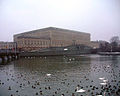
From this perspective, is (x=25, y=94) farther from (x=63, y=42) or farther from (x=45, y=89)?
(x=63, y=42)

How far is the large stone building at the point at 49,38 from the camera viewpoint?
7194cm

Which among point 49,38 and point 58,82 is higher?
point 49,38

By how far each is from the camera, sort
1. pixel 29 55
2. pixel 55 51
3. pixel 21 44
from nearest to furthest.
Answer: pixel 29 55 < pixel 55 51 < pixel 21 44

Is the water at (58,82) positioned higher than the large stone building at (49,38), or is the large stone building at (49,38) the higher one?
the large stone building at (49,38)

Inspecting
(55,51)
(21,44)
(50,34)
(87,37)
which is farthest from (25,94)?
(87,37)

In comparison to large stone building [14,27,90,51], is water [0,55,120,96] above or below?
below

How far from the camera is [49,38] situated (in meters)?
83.7

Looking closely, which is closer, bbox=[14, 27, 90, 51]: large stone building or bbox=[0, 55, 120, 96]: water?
bbox=[0, 55, 120, 96]: water

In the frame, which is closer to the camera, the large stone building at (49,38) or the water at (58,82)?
the water at (58,82)

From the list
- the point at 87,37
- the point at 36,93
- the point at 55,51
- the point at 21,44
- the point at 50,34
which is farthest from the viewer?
the point at 87,37

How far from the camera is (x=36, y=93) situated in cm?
774

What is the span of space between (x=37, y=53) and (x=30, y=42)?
21.0 meters

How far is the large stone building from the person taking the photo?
71938 mm

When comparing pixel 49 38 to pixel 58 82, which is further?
pixel 49 38
